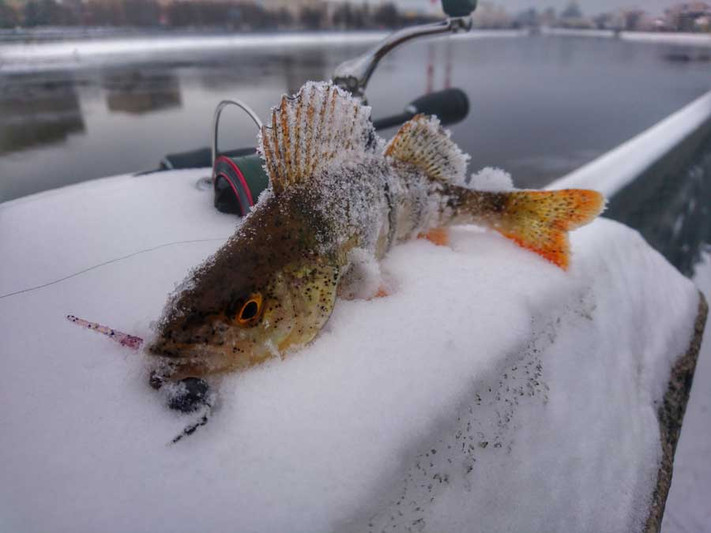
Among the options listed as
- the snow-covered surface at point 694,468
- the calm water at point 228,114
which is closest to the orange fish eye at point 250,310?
the calm water at point 228,114

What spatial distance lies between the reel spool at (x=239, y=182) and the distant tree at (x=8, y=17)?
9.60 feet

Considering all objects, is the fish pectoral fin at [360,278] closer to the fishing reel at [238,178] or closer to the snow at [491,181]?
the fishing reel at [238,178]

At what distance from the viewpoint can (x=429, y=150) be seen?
1.61 meters

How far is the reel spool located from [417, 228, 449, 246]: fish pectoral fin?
2.22 ft

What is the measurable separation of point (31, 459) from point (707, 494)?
2718mm

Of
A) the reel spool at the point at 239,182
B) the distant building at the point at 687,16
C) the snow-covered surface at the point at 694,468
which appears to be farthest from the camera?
the distant building at the point at 687,16

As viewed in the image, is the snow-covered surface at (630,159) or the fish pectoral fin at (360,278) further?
the snow-covered surface at (630,159)

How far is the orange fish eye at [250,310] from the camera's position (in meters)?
0.93

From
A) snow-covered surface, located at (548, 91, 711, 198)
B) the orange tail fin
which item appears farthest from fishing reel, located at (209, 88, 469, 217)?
snow-covered surface, located at (548, 91, 711, 198)

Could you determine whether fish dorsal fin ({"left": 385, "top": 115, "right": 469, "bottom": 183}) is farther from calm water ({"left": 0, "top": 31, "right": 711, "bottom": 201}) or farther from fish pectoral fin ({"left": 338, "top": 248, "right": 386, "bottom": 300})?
calm water ({"left": 0, "top": 31, "right": 711, "bottom": 201})

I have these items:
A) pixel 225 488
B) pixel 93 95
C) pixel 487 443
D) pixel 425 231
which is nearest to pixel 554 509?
pixel 487 443

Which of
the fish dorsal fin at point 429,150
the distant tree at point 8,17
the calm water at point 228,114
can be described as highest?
the distant tree at point 8,17

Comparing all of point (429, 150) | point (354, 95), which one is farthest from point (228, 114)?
point (429, 150)

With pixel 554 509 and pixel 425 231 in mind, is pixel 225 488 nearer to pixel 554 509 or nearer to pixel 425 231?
pixel 554 509
